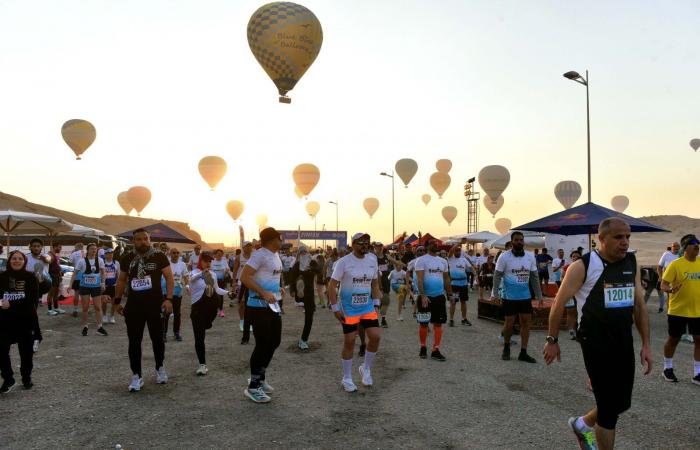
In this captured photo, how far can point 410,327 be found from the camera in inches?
491

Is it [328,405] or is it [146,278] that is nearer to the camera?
[328,405]

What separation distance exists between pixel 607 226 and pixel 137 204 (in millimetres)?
80902

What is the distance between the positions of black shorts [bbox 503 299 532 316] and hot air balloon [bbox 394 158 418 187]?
4795 cm

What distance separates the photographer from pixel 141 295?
6348 millimetres

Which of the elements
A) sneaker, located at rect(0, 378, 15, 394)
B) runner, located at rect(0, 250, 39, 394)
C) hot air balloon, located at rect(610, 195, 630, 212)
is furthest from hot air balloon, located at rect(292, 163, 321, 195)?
hot air balloon, located at rect(610, 195, 630, 212)

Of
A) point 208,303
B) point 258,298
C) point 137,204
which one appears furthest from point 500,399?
point 137,204

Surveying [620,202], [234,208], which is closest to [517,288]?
[234,208]

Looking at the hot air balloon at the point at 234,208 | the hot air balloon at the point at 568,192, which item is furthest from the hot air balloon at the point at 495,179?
the hot air balloon at the point at 234,208

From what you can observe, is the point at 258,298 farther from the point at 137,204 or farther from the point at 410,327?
the point at 137,204

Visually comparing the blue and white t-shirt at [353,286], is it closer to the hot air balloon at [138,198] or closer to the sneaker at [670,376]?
the sneaker at [670,376]

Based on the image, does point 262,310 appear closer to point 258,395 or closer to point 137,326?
point 258,395

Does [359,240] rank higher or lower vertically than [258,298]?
higher

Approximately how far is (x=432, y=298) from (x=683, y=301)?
12.1 ft

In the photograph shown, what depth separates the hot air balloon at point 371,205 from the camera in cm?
8312
